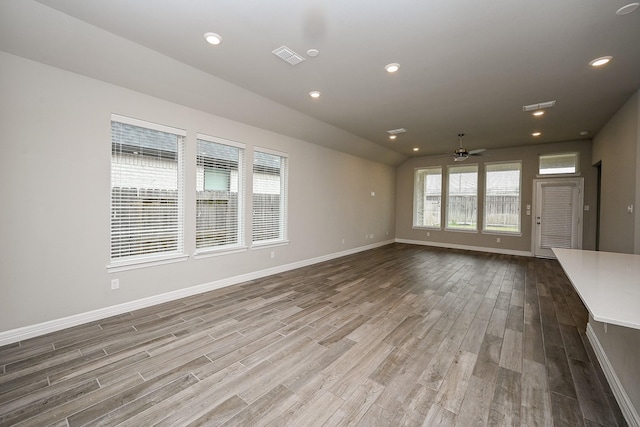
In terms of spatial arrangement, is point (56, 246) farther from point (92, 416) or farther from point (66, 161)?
point (92, 416)

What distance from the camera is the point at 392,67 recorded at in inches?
125

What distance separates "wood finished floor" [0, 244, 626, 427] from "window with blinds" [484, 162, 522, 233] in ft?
13.7

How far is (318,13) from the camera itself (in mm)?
2301

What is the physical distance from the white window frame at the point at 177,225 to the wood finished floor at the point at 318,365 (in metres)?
0.62

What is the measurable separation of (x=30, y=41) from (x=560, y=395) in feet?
18.0

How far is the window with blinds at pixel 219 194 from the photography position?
13.6 ft

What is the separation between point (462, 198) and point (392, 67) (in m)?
6.49

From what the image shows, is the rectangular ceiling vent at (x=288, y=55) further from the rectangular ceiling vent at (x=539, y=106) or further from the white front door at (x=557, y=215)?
the white front door at (x=557, y=215)

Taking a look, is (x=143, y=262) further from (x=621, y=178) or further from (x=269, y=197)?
(x=621, y=178)

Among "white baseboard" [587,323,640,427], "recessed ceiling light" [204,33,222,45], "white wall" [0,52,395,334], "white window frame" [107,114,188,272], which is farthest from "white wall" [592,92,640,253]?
"white window frame" [107,114,188,272]

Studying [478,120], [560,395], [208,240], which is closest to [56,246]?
[208,240]

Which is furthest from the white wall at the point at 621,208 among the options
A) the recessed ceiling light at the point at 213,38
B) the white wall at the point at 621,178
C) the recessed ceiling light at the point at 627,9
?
the recessed ceiling light at the point at 213,38

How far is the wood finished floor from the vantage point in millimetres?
1756

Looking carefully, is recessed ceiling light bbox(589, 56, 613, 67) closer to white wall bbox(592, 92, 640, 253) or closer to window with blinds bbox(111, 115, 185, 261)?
white wall bbox(592, 92, 640, 253)
